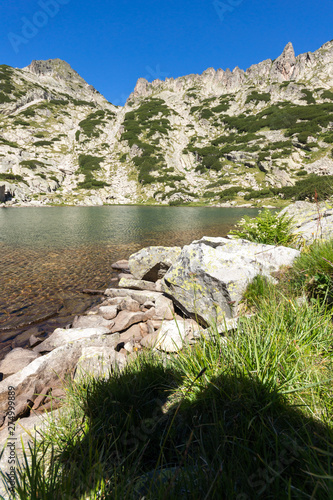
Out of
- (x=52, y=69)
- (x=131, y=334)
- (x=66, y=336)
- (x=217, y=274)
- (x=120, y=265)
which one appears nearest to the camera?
(x=217, y=274)

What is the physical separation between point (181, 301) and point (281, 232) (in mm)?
4857

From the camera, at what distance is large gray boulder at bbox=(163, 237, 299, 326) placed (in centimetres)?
432

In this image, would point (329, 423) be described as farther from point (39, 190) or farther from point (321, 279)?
point (39, 190)

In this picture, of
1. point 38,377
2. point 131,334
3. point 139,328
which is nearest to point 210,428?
point 38,377

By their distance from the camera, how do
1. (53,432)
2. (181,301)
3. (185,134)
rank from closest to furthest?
1. (53,432)
2. (181,301)
3. (185,134)

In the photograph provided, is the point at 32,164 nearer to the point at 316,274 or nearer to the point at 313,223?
the point at 313,223

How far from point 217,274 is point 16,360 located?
480 centimetres

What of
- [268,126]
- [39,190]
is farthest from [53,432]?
[268,126]

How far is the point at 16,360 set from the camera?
4.77 meters

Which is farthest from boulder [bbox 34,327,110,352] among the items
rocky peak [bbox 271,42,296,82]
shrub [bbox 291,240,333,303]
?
rocky peak [bbox 271,42,296,82]

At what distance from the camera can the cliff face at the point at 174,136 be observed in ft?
326

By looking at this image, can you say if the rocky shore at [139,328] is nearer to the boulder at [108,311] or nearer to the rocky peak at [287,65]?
the boulder at [108,311]

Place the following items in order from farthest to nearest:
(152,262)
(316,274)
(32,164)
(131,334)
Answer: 1. (32,164)
2. (152,262)
3. (131,334)
4. (316,274)

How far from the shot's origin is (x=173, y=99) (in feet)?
575
